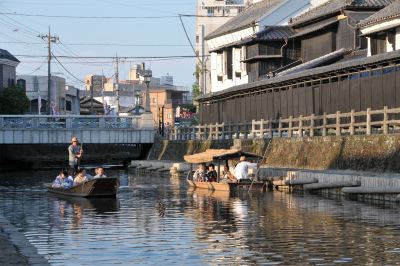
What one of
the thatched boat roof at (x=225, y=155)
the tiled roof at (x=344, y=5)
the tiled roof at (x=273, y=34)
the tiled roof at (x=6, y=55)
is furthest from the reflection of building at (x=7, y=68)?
the thatched boat roof at (x=225, y=155)

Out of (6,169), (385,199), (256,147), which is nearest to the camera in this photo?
(385,199)

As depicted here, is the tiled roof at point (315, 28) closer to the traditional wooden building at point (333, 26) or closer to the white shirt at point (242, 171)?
the traditional wooden building at point (333, 26)

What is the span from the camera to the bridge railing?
57.7 m

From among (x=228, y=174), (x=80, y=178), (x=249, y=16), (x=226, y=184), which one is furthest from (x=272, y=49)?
(x=80, y=178)

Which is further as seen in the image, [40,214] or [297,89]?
[297,89]

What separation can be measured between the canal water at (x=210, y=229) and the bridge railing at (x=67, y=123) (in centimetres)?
2915

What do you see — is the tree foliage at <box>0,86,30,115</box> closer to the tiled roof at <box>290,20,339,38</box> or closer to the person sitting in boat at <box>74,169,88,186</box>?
the tiled roof at <box>290,20,339,38</box>

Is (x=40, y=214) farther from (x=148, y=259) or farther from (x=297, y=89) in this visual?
(x=297, y=89)

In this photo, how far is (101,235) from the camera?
56.3 ft

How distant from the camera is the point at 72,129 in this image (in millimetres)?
58562

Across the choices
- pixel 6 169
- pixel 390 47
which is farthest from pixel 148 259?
pixel 6 169

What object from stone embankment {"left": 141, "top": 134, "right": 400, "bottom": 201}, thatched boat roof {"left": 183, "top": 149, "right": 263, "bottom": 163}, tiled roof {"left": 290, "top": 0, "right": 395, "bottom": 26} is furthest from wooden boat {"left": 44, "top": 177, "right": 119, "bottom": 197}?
tiled roof {"left": 290, "top": 0, "right": 395, "bottom": 26}

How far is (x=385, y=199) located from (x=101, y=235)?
38.2 ft

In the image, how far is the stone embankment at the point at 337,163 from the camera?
26109 mm
